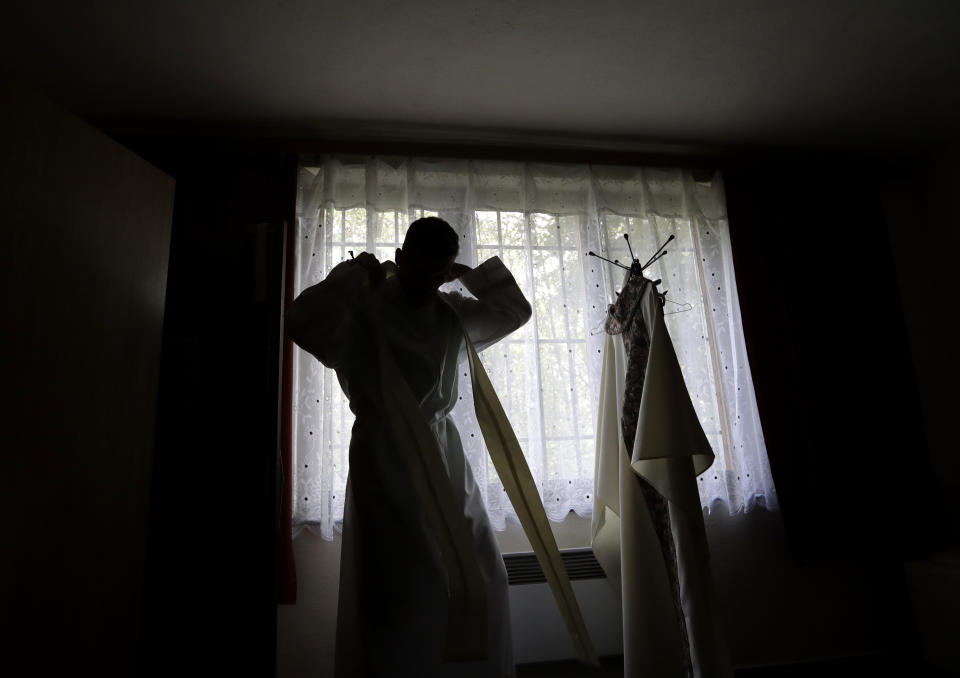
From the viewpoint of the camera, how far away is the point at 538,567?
6.66 ft

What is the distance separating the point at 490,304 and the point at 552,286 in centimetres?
98

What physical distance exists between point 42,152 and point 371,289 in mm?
676

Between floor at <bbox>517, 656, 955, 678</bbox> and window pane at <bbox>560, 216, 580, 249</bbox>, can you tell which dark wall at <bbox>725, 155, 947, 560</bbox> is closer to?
floor at <bbox>517, 656, 955, 678</bbox>

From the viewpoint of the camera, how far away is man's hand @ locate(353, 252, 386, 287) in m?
1.25

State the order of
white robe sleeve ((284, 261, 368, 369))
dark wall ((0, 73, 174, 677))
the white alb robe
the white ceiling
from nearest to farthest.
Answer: dark wall ((0, 73, 174, 677)) → the white alb robe → white robe sleeve ((284, 261, 368, 369)) → the white ceiling

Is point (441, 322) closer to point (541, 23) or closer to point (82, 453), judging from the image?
point (82, 453)

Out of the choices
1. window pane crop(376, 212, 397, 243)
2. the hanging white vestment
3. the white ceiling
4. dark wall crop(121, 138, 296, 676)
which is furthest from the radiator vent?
the white ceiling

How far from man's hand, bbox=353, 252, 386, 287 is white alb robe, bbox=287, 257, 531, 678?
12 millimetres

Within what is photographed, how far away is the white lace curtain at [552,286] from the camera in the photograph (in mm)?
2045

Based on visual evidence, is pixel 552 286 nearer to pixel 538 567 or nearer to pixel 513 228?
pixel 513 228

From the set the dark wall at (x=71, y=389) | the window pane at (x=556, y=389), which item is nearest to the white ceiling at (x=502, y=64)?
the dark wall at (x=71, y=389)

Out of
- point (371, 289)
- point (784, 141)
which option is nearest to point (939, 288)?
point (784, 141)

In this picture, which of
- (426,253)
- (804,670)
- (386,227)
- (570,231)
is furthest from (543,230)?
(804,670)

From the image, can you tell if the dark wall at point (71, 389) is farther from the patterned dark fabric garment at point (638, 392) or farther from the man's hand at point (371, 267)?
the patterned dark fabric garment at point (638, 392)
